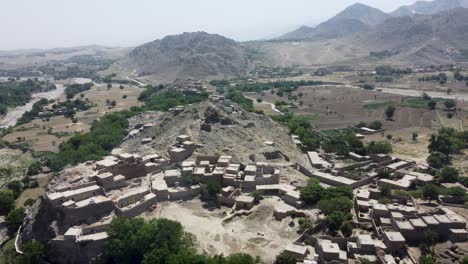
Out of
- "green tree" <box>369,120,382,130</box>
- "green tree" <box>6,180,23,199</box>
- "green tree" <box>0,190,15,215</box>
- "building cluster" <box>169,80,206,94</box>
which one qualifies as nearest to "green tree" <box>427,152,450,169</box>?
"green tree" <box>369,120,382,130</box>

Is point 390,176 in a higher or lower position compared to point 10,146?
higher

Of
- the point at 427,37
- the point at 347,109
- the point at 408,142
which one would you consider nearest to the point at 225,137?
the point at 408,142

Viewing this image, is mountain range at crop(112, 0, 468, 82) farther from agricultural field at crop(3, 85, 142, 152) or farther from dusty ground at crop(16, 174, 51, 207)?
dusty ground at crop(16, 174, 51, 207)

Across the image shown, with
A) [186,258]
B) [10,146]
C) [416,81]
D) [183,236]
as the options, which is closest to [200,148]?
[183,236]

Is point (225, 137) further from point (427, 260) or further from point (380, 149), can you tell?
point (427, 260)

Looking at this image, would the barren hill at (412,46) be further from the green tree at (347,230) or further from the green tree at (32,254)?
the green tree at (32,254)

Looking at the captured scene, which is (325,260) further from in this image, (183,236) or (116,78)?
(116,78)
